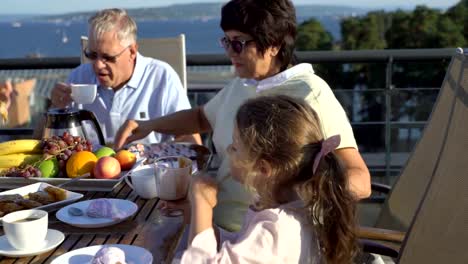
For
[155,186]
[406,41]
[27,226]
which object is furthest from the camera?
[406,41]

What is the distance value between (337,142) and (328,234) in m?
0.23

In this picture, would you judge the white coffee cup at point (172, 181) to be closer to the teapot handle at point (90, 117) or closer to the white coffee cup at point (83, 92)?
the teapot handle at point (90, 117)

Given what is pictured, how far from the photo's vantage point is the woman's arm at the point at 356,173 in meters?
1.80

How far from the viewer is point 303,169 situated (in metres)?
1.52

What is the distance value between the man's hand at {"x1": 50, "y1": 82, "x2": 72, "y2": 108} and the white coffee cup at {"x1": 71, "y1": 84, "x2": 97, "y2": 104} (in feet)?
0.74

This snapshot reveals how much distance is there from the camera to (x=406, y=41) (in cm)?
1362

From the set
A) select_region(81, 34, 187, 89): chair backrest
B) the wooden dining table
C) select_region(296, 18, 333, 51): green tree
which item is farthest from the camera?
select_region(296, 18, 333, 51): green tree

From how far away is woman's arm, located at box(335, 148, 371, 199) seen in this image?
1799 mm

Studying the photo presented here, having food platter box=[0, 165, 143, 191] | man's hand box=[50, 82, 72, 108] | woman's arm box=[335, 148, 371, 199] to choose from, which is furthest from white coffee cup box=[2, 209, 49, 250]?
man's hand box=[50, 82, 72, 108]

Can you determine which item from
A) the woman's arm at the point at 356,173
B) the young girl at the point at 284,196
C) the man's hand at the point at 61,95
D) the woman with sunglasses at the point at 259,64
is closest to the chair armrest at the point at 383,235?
the woman's arm at the point at 356,173

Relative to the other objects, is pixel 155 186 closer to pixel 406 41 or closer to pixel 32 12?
pixel 406 41

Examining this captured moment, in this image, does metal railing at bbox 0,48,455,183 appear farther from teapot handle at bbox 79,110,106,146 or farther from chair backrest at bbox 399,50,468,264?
chair backrest at bbox 399,50,468,264

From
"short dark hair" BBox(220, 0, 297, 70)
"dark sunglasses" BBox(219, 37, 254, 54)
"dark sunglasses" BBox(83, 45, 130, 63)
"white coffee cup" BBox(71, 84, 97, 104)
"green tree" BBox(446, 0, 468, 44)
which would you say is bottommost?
"green tree" BBox(446, 0, 468, 44)

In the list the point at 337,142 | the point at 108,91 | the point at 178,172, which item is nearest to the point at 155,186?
the point at 178,172
